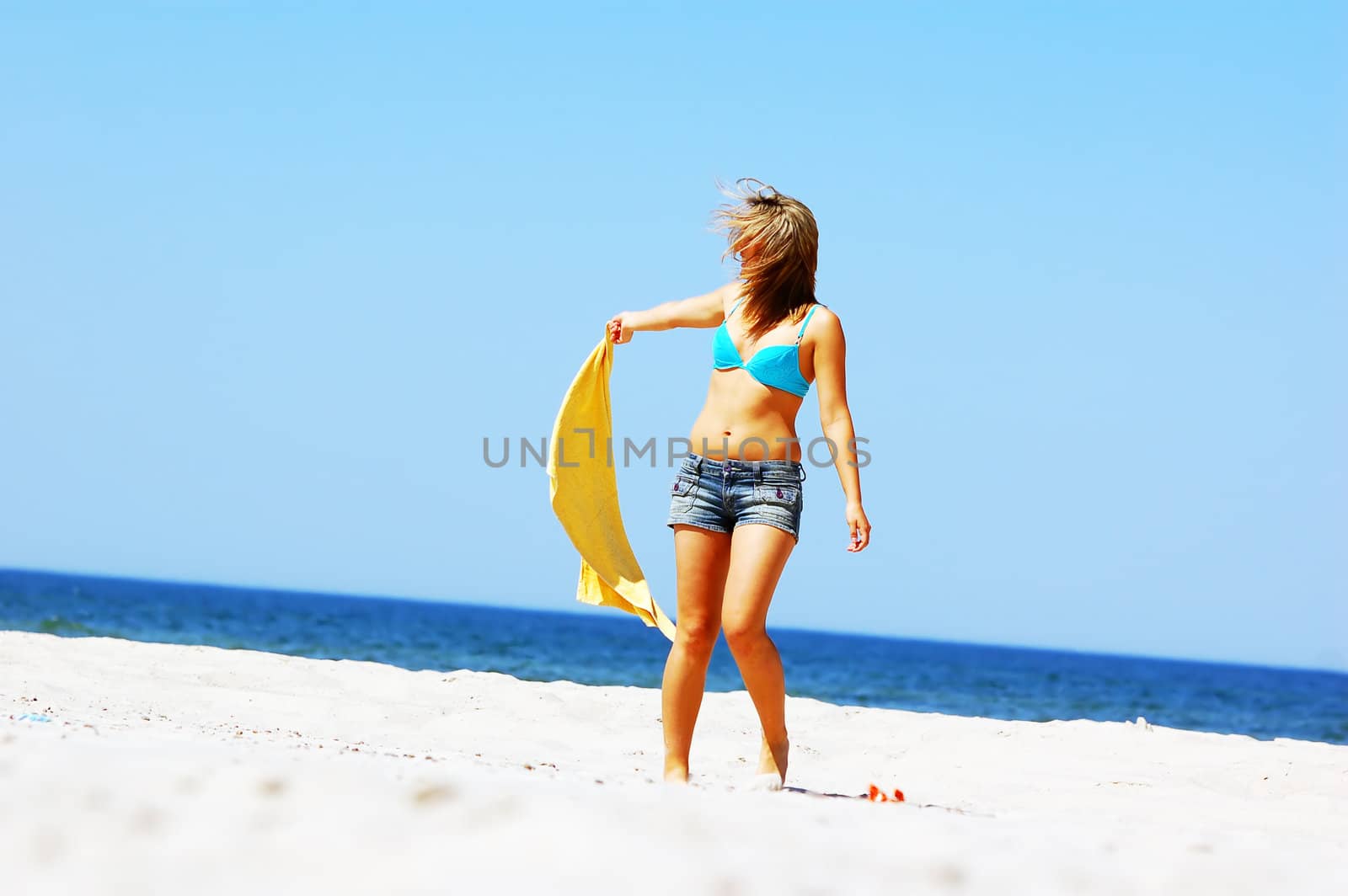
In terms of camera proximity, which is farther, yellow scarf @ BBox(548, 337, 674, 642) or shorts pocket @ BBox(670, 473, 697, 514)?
yellow scarf @ BBox(548, 337, 674, 642)

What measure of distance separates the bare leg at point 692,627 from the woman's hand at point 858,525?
421mm

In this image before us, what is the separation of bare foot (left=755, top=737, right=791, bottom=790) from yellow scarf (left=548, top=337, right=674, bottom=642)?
70cm

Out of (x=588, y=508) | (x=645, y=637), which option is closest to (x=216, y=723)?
(x=588, y=508)

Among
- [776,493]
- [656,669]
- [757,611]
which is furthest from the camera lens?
[656,669]

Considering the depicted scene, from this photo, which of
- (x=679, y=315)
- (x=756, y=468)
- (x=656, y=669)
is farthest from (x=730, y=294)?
(x=656, y=669)

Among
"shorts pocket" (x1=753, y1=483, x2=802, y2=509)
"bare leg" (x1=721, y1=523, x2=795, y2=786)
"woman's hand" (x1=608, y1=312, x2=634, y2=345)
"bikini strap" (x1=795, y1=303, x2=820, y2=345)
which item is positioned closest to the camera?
"bare leg" (x1=721, y1=523, x2=795, y2=786)

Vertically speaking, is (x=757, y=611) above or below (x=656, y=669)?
above

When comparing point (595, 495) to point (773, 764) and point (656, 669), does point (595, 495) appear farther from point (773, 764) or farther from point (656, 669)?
point (656, 669)

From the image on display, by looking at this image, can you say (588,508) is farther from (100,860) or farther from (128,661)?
(128,661)

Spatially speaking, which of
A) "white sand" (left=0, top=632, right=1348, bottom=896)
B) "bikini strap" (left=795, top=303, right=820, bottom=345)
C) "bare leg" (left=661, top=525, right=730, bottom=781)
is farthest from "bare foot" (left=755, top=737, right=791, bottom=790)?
"bikini strap" (left=795, top=303, right=820, bottom=345)

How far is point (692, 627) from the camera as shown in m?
3.89

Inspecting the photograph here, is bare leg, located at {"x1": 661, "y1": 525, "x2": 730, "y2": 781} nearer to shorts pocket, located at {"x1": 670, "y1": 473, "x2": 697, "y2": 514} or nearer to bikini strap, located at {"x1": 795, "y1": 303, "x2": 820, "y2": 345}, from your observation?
shorts pocket, located at {"x1": 670, "y1": 473, "x2": 697, "y2": 514}

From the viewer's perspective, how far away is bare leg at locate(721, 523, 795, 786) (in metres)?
3.68

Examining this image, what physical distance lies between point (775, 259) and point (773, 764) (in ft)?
5.70
